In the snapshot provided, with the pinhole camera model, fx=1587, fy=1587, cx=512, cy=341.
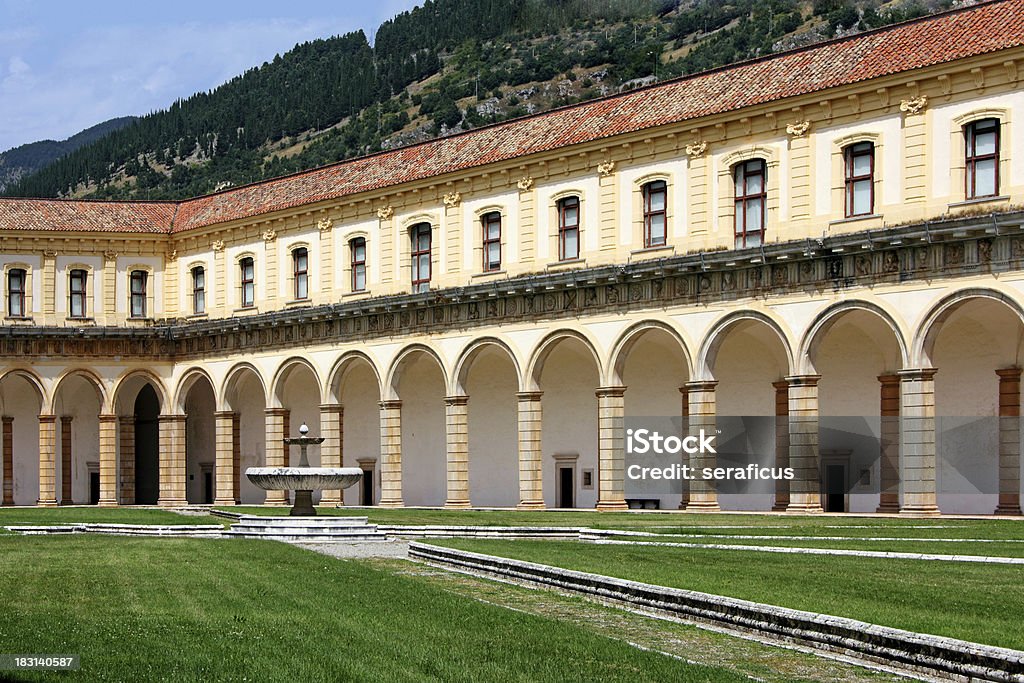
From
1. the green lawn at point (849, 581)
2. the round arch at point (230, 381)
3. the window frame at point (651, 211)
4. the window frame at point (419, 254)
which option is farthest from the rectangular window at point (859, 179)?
the round arch at point (230, 381)

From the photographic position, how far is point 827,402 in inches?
1735

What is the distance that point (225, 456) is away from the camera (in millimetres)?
59469

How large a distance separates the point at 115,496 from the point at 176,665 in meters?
50.2

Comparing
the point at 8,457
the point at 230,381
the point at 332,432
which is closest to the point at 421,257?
the point at 332,432

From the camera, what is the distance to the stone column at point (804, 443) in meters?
40.6

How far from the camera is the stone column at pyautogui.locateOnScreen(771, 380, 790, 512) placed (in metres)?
43.8

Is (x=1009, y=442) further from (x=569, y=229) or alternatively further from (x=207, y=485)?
(x=207, y=485)

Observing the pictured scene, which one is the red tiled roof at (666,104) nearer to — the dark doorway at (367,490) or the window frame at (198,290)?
the window frame at (198,290)

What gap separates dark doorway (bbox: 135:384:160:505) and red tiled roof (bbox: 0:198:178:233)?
724cm

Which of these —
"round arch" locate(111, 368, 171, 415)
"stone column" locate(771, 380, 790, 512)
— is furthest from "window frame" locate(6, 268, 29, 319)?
"stone column" locate(771, 380, 790, 512)

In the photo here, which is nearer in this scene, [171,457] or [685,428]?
[685,428]

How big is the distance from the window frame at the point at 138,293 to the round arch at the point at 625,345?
24063 millimetres

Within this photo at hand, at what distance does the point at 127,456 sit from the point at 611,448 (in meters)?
25.7

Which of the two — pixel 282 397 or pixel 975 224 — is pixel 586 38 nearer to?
pixel 282 397
